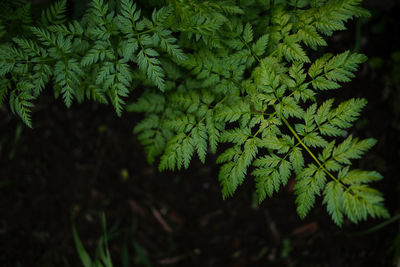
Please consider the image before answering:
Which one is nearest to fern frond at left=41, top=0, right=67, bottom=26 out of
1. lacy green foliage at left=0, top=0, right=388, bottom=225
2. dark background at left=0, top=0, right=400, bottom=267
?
lacy green foliage at left=0, top=0, right=388, bottom=225

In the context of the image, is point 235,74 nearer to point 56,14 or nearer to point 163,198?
point 56,14

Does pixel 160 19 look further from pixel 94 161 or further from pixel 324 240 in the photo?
pixel 324 240

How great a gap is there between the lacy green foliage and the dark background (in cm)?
122

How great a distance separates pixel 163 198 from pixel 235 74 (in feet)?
6.13

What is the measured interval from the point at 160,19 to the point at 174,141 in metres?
0.80

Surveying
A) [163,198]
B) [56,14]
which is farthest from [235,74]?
[163,198]

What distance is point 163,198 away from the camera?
132 inches

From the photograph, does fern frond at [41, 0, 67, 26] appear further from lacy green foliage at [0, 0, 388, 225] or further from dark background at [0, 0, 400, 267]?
dark background at [0, 0, 400, 267]

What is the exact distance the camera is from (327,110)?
1805mm

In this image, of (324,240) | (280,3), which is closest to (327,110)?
(280,3)

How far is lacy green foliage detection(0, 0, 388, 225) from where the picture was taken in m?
1.75

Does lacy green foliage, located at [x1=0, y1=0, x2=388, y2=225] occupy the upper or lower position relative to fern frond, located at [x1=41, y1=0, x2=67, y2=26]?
lower

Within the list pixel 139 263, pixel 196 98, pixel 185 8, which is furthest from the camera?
pixel 139 263

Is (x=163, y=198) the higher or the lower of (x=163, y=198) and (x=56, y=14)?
the lower
